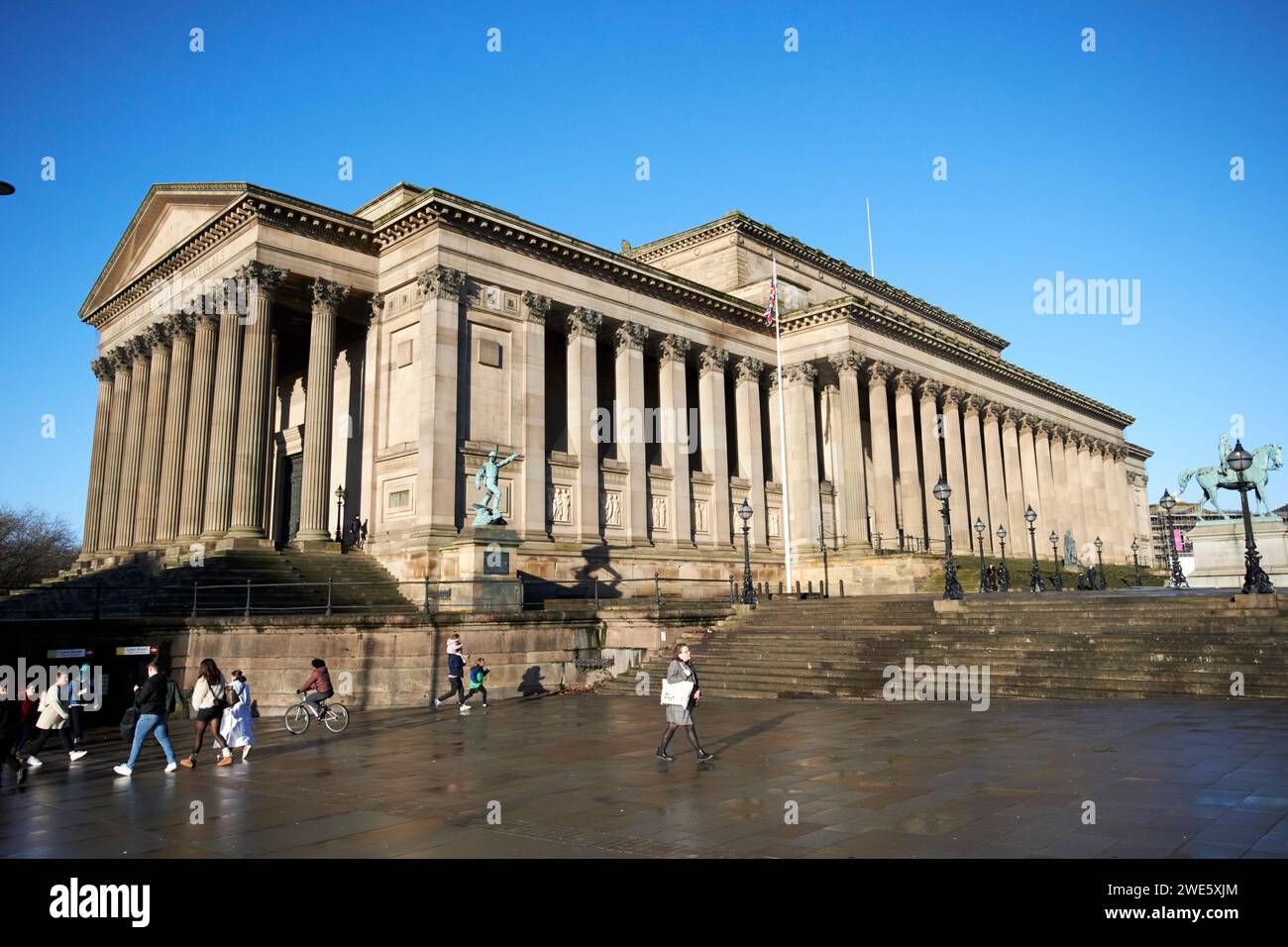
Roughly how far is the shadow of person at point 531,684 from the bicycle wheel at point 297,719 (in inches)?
278

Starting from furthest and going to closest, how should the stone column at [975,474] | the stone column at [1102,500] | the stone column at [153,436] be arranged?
the stone column at [1102,500], the stone column at [975,474], the stone column at [153,436]

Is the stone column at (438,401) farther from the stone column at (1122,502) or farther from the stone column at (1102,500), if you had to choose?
the stone column at (1122,502)

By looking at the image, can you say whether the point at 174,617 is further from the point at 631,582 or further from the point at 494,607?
the point at 631,582

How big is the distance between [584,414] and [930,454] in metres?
23.8

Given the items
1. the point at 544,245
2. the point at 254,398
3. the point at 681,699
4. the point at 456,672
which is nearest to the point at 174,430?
the point at 254,398

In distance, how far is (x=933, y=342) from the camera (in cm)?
5200

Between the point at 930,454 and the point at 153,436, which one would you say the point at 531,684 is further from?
the point at 930,454

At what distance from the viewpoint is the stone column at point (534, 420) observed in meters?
35.1

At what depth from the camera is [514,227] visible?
116ft

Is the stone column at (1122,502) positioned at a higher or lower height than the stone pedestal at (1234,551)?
higher

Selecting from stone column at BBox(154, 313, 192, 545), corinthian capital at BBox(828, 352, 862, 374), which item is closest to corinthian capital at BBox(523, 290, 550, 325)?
stone column at BBox(154, 313, 192, 545)

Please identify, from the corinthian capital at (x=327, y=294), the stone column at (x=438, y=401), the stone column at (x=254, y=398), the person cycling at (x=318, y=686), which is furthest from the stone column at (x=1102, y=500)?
the person cycling at (x=318, y=686)

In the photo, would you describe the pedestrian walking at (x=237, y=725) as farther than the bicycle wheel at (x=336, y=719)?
No
